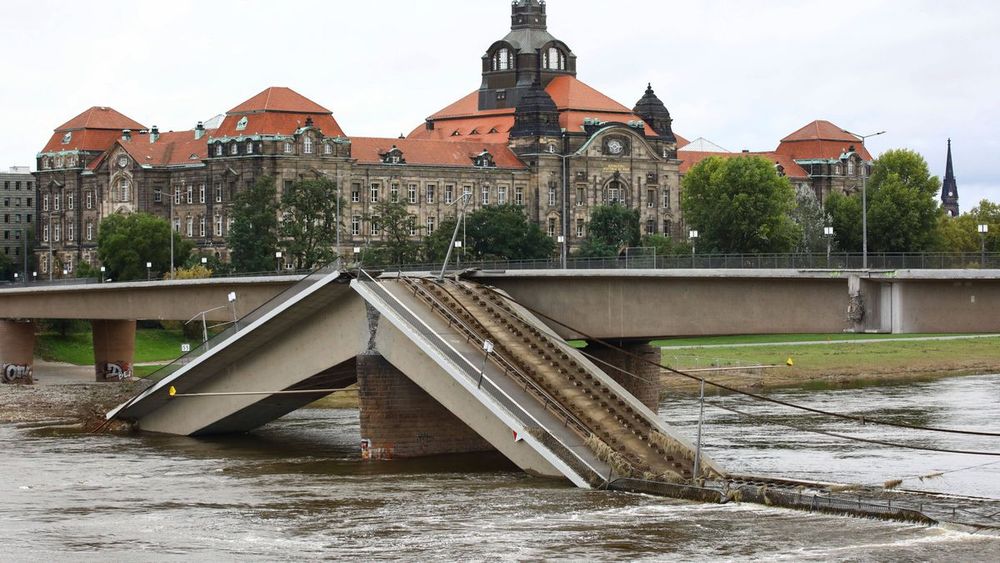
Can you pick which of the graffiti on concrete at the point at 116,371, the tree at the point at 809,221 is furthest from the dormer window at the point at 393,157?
the graffiti on concrete at the point at 116,371

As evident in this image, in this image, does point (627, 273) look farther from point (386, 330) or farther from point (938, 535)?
point (938, 535)

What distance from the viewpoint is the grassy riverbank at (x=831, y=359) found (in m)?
109

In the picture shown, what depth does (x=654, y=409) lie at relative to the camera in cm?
7175

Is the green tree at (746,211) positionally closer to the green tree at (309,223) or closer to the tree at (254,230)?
the green tree at (309,223)

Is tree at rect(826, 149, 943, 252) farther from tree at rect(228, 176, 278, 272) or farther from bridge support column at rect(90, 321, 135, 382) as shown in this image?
bridge support column at rect(90, 321, 135, 382)

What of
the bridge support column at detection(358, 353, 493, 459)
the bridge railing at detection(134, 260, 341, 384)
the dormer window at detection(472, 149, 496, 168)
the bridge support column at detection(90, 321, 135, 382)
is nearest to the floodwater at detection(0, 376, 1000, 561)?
the bridge support column at detection(358, 353, 493, 459)

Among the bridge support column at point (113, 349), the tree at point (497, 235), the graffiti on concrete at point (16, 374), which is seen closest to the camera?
the graffiti on concrete at point (16, 374)

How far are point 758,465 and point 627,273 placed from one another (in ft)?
24.6

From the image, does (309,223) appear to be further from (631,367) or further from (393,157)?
(631,367)

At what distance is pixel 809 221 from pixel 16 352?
280 ft

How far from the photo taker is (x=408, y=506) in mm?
54969

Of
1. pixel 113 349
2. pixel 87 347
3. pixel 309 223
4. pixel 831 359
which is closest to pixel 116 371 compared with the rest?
pixel 113 349

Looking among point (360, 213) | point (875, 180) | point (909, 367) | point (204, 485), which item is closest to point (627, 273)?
point (204, 485)

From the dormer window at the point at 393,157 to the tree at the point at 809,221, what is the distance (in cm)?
3840
